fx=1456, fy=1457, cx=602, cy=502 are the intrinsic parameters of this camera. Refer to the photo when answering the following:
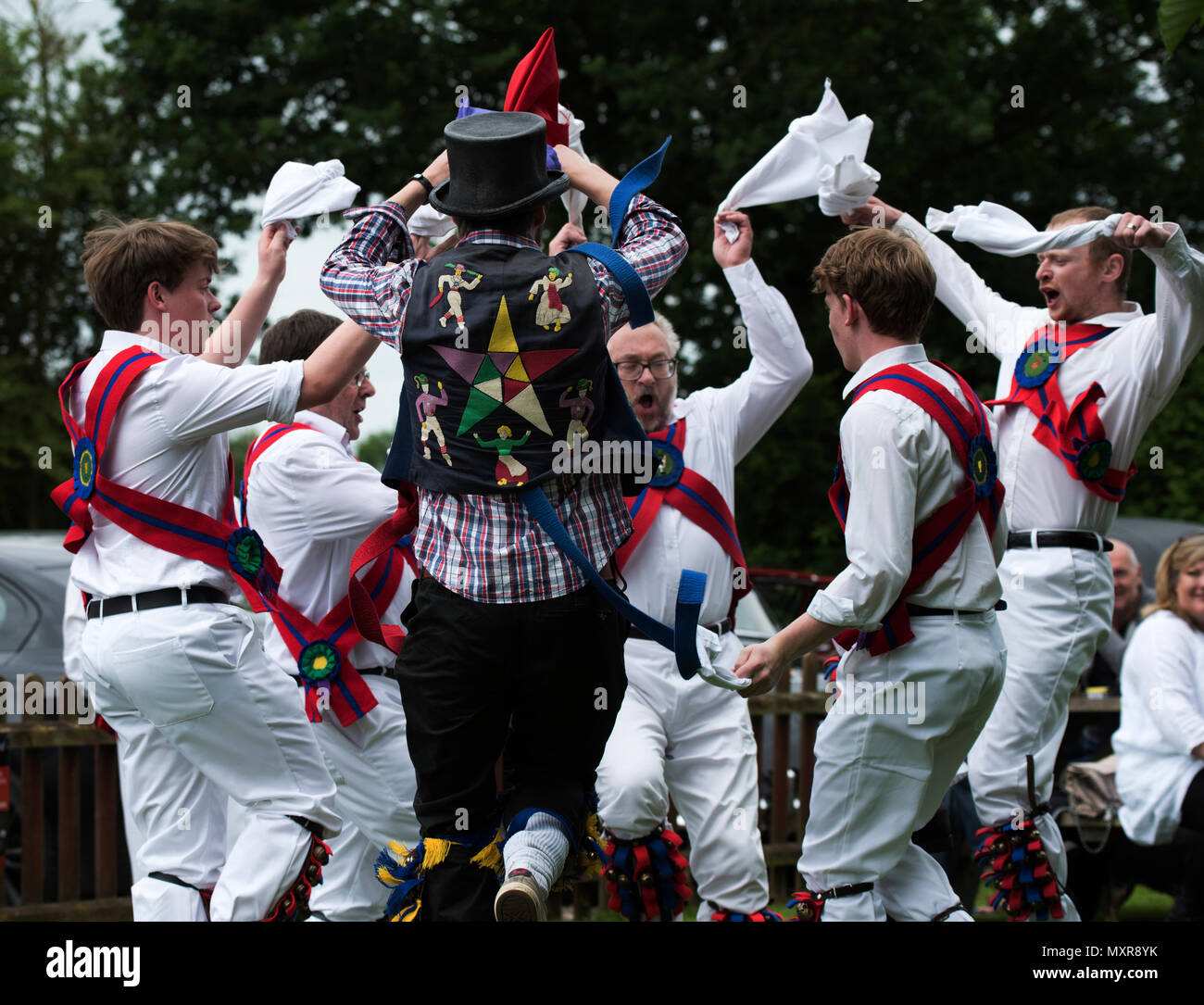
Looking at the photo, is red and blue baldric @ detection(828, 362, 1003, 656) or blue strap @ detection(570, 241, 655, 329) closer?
blue strap @ detection(570, 241, 655, 329)

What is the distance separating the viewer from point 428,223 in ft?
14.2

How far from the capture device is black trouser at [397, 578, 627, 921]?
351 cm

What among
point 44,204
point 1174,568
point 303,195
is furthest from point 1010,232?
point 44,204

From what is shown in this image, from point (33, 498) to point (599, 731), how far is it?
1987cm

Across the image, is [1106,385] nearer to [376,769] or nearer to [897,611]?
[897,611]

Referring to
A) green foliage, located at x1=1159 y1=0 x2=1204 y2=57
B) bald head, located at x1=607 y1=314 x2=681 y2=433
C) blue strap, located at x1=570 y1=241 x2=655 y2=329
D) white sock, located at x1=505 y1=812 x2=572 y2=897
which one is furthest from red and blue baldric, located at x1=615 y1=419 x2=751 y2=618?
green foliage, located at x1=1159 y1=0 x2=1204 y2=57

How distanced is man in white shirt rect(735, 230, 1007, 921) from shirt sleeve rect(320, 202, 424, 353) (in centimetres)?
124

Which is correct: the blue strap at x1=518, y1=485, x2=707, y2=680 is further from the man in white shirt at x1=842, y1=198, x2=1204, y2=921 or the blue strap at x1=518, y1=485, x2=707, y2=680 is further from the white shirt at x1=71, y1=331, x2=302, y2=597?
the man in white shirt at x1=842, y1=198, x2=1204, y2=921

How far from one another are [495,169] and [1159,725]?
4177 millimetres

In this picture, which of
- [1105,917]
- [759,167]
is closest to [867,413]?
[759,167]

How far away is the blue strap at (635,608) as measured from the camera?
349 cm

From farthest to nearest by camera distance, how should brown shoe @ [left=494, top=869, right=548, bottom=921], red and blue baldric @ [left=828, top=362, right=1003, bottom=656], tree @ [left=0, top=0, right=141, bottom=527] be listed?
tree @ [left=0, top=0, right=141, bottom=527]
red and blue baldric @ [left=828, top=362, right=1003, bottom=656]
brown shoe @ [left=494, top=869, right=548, bottom=921]

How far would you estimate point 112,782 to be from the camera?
6.53 metres
